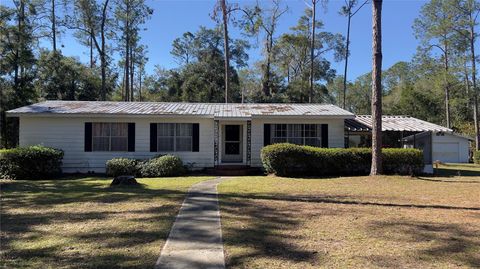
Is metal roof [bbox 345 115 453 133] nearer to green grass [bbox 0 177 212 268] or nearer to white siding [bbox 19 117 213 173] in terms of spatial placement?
white siding [bbox 19 117 213 173]

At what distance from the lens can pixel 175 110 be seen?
1823 centimetres

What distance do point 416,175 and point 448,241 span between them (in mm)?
10939

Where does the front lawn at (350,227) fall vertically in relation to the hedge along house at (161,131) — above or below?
below

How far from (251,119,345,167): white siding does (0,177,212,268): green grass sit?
7362 mm

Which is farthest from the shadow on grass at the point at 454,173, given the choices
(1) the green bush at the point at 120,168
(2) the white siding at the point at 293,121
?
(1) the green bush at the point at 120,168

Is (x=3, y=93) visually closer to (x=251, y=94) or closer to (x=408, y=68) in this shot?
(x=251, y=94)

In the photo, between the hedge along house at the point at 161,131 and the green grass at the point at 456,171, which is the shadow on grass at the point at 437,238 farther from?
the green grass at the point at 456,171

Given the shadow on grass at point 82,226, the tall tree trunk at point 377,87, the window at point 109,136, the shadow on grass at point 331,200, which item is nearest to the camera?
the shadow on grass at point 82,226

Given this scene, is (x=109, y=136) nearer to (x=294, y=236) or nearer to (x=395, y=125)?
(x=294, y=236)

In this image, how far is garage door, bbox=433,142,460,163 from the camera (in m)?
31.1

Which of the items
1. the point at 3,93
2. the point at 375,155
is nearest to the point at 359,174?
the point at 375,155

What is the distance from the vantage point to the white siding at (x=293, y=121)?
58.1 ft

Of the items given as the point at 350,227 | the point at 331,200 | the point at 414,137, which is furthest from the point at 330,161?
the point at 350,227

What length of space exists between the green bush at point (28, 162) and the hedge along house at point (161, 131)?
4.47ft
